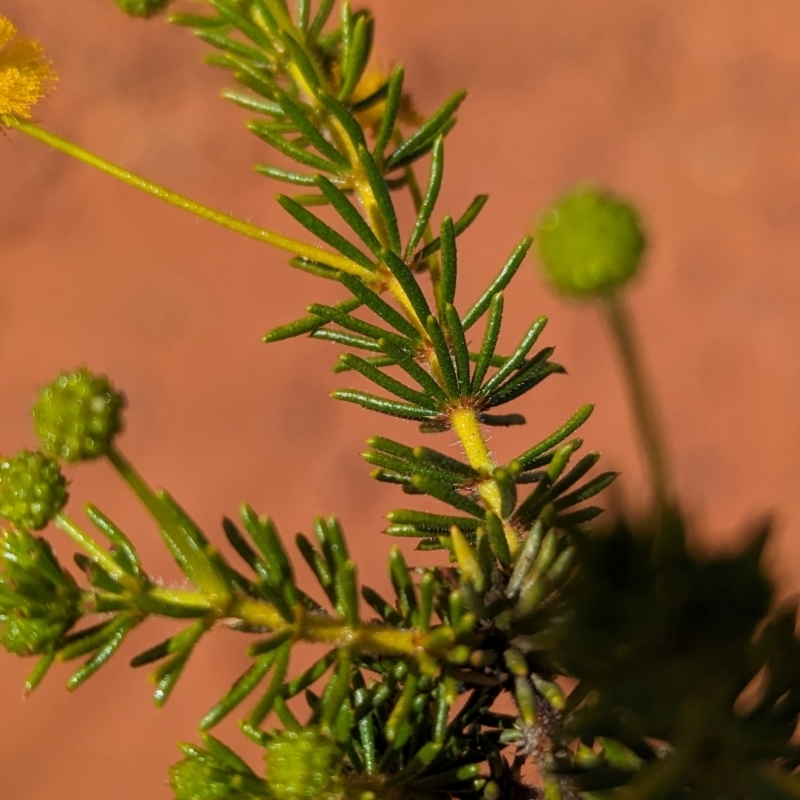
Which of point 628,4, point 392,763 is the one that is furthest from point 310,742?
point 628,4

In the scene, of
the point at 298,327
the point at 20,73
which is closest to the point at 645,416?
the point at 298,327

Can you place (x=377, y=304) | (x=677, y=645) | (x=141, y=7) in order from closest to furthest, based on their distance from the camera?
(x=677, y=645) < (x=377, y=304) < (x=141, y=7)

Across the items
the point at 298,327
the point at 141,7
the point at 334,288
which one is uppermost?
the point at 334,288

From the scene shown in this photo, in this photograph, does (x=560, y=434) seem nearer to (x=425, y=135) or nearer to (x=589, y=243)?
(x=589, y=243)

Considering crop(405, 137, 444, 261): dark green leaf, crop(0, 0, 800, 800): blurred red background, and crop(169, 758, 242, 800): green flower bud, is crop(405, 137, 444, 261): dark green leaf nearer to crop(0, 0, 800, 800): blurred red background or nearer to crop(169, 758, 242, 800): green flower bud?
crop(169, 758, 242, 800): green flower bud

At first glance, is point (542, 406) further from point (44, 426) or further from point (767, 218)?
point (44, 426)

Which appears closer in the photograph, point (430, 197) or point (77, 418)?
point (77, 418)

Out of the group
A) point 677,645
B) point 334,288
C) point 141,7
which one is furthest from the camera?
point 334,288

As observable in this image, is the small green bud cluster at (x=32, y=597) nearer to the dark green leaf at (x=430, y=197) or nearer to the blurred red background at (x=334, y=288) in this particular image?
the dark green leaf at (x=430, y=197)
